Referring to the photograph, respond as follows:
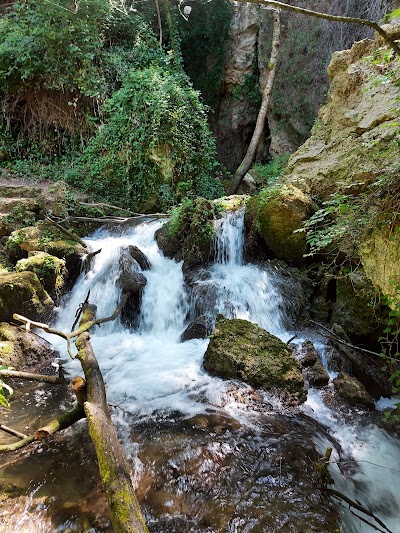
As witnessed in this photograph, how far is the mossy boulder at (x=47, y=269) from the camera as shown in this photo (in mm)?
6031

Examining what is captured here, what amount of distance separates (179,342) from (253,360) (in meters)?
1.60

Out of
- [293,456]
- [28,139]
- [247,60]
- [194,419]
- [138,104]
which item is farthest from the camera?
[247,60]

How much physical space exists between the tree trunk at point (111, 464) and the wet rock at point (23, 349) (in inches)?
91.2

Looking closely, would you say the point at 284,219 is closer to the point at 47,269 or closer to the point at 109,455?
the point at 47,269

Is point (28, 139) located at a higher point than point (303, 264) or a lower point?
higher

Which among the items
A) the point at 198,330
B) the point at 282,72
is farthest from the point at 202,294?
the point at 282,72

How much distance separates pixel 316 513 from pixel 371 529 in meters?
0.42

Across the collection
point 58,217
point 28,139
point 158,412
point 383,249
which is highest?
point 28,139

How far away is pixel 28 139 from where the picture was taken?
34.7 ft

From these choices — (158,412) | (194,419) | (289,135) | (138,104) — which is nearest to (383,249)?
(194,419)

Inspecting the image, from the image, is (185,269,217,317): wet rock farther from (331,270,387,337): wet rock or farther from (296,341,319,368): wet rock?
(331,270,387,337): wet rock

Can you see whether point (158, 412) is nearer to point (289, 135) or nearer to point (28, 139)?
point (28, 139)

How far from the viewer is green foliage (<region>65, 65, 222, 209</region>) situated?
908 centimetres

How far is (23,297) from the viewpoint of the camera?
5.46m
